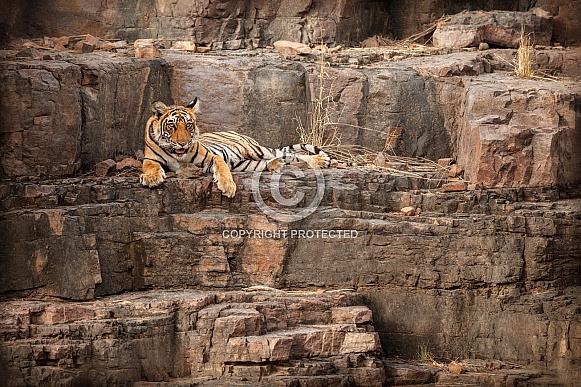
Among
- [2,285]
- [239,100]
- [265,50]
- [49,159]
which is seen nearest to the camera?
[2,285]

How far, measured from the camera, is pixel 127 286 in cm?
1266

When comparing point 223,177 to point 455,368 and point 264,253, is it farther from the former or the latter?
point 455,368

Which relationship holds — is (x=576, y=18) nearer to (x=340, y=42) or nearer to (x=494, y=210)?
(x=340, y=42)

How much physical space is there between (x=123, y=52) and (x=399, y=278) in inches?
157

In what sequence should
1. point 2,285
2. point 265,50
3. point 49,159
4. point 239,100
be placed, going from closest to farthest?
point 2,285, point 49,159, point 239,100, point 265,50

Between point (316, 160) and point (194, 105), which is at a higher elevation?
point (194, 105)

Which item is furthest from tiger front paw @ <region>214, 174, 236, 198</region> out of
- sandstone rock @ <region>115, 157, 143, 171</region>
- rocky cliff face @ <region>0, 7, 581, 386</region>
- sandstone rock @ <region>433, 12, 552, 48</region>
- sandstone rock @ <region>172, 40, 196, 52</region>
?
sandstone rock @ <region>433, 12, 552, 48</region>

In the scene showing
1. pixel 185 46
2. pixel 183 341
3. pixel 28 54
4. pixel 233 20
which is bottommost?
pixel 183 341

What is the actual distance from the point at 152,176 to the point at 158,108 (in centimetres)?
97

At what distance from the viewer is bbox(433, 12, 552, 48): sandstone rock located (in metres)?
15.9

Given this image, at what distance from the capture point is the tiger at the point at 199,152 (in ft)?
43.1

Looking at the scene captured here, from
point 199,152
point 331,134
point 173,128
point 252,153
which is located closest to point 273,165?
point 252,153

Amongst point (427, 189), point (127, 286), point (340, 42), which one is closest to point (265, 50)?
point (340, 42)

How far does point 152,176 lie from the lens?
12.9 m
